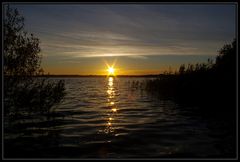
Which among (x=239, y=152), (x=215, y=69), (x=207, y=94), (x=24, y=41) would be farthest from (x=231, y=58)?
(x=24, y=41)

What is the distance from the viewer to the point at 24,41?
2038 centimetres

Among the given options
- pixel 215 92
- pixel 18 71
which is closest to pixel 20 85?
pixel 18 71

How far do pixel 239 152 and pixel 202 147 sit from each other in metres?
2.11

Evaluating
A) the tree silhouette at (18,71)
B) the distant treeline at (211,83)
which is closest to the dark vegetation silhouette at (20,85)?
the tree silhouette at (18,71)

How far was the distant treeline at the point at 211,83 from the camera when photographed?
3325 centimetres

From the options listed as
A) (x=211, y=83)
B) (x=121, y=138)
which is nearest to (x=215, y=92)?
(x=211, y=83)

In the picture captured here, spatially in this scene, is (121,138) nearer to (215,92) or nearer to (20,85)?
(20,85)

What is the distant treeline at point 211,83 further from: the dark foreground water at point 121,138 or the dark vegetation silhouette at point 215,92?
the dark foreground water at point 121,138

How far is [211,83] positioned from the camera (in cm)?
3694

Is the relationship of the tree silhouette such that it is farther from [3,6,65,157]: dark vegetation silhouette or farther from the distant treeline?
the distant treeline

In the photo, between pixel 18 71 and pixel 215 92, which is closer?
pixel 18 71

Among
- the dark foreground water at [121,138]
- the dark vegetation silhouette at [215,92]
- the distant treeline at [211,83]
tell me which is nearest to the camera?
the dark foreground water at [121,138]

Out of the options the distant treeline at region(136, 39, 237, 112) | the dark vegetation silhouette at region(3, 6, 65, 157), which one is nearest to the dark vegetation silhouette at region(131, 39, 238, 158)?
the distant treeline at region(136, 39, 237, 112)

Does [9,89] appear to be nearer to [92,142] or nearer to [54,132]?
[54,132]
